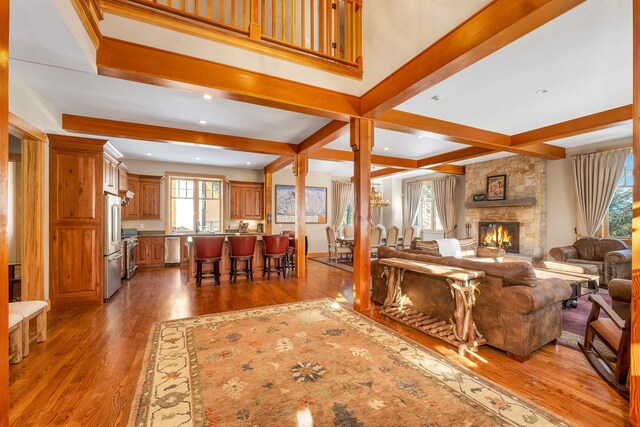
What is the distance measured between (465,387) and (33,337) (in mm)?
4112

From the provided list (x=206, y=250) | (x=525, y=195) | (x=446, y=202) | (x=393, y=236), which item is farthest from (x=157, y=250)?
(x=525, y=195)

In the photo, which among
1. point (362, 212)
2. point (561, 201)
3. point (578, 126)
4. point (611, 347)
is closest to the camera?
point (611, 347)

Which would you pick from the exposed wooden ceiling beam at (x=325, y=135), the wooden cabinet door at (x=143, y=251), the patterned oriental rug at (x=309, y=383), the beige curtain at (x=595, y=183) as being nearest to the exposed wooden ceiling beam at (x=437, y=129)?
the exposed wooden ceiling beam at (x=325, y=135)

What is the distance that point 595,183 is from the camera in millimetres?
5742

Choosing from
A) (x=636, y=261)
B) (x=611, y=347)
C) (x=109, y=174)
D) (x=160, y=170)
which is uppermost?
(x=160, y=170)

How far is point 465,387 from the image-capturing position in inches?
80.7

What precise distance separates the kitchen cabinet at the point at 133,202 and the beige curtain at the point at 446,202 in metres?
9.09

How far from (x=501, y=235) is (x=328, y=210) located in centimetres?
520

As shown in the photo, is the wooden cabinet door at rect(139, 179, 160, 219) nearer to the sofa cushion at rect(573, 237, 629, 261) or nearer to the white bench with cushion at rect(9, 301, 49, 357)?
the white bench with cushion at rect(9, 301, 49, 357)

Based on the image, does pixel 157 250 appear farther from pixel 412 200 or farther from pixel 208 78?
pixel 412 200

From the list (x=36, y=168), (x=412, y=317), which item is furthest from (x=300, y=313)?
(x=36, y=168)

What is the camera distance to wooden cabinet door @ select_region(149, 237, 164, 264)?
→ 737 cm

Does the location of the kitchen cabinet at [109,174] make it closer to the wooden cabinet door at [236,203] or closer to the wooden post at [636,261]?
the wooden cabinet door at [236,203]

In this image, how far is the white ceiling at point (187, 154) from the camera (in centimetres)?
605
